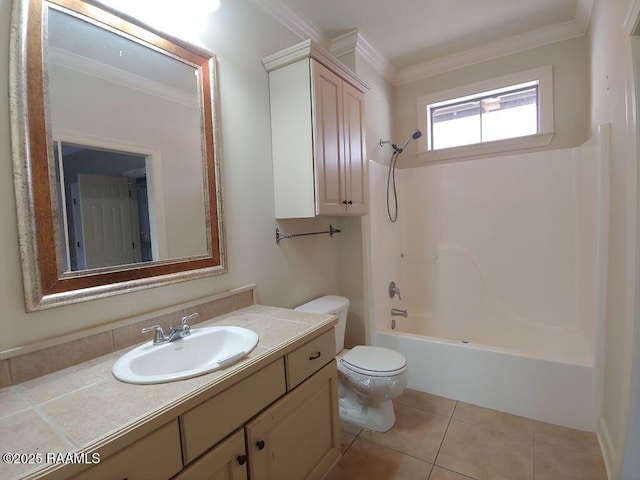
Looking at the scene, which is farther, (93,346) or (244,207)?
(244,207)

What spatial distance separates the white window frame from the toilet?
1.74 m

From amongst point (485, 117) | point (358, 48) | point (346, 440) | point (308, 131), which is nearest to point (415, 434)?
point (346, 440)

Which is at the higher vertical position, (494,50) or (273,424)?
(494,50)

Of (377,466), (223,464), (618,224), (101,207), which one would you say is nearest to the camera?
(223,464)

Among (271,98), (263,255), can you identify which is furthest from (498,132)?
(263,255)

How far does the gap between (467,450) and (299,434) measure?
3.43 ft

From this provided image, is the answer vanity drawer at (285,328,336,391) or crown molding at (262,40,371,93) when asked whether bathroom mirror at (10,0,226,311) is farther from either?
vanity drawer at (285,328,336,391)

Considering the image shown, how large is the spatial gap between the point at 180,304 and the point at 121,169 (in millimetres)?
602

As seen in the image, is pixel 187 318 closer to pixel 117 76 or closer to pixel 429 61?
pixel 117 76

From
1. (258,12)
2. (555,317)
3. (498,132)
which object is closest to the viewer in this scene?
(258,12)

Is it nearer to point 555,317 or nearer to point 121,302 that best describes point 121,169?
point 121,302

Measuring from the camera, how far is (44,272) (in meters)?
1.03

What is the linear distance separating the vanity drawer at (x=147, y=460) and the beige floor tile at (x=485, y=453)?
1411 millimetres

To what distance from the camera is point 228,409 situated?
3.19 feet
